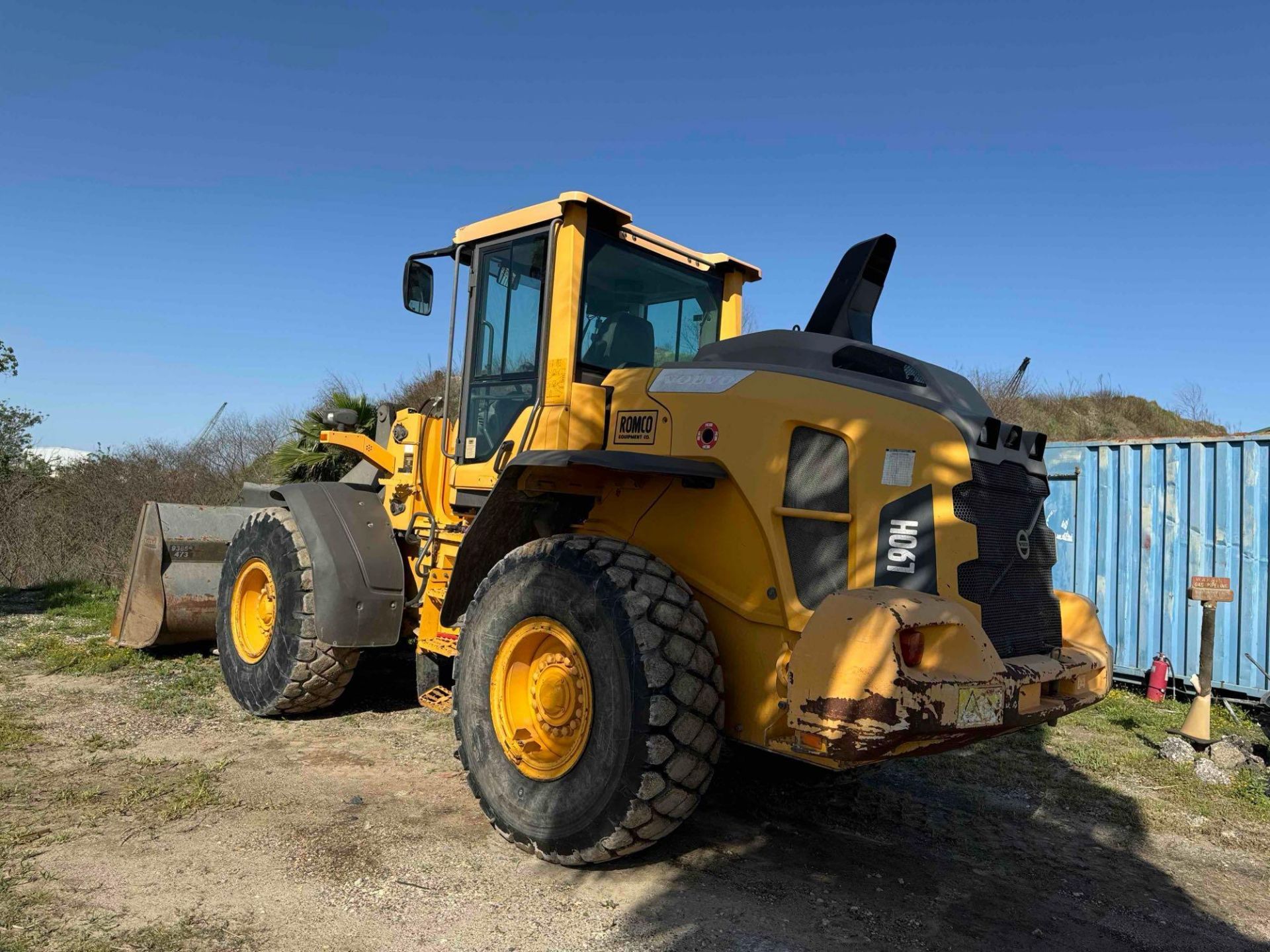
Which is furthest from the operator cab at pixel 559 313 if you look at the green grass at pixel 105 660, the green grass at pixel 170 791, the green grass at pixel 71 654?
the green grass at pixel 71 654

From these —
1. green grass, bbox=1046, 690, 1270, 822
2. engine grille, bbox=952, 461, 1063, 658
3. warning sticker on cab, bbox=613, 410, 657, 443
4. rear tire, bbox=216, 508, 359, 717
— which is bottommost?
green grass, bbox=1046, 690, 1270, 822

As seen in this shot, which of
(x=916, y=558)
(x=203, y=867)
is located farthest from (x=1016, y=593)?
(x=203, y=867)

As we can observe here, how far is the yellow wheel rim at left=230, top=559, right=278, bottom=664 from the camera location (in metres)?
6.18

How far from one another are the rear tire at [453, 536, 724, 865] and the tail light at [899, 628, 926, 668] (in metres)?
0.75

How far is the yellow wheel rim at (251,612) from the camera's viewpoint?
6.18 m

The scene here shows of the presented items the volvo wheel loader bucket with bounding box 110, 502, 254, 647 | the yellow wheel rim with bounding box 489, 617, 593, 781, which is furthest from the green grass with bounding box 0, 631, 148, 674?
the yellow wheel rim with bounding box 489, 617, 593, 781

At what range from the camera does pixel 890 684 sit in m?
2.93

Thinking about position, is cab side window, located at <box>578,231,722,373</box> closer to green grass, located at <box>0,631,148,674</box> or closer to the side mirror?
the side mirror

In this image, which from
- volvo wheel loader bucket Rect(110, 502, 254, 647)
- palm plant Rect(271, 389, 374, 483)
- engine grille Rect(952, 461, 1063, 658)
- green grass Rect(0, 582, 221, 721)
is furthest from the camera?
palm plant Rect(271, 389, 374, 483)

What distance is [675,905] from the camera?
338cm

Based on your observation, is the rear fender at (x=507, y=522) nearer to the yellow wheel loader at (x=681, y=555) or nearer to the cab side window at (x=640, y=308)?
the yellow wheel loader at (x=681, y=555)

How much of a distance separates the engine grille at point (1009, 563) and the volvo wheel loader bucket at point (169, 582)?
5816 millimetres

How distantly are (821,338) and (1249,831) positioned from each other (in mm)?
3510

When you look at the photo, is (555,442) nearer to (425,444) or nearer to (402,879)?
(425,444)
